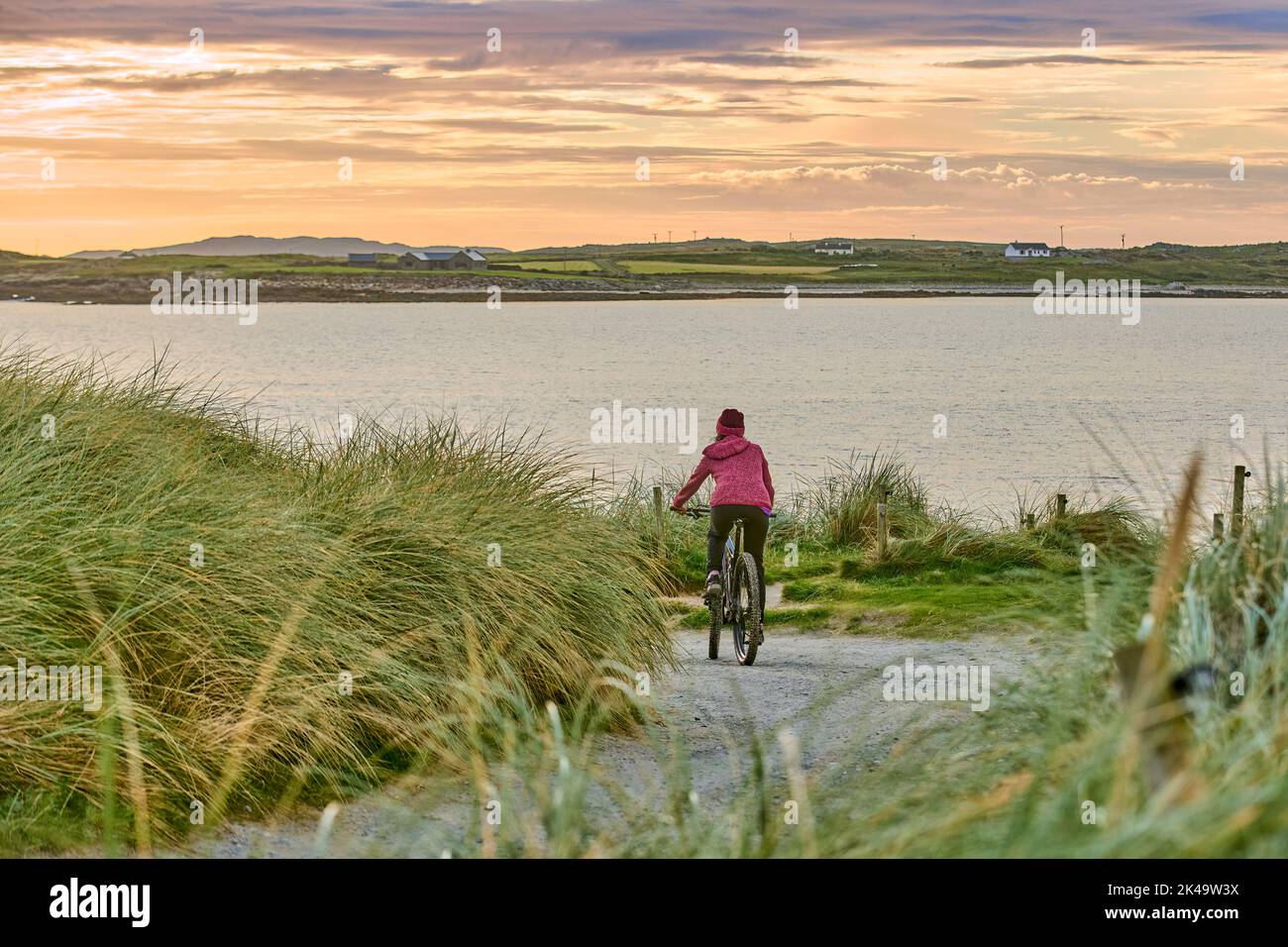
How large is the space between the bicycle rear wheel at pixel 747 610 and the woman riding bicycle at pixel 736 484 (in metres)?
0.10

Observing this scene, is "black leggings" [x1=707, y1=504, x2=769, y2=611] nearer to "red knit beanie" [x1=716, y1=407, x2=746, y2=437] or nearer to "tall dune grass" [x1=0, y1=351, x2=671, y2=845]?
"red knit beanie" [x1=716, y1=407, x2=746, y2=437]

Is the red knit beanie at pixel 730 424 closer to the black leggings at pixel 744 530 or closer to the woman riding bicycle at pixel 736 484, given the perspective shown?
the woman riding bicycle at pixel 736 484

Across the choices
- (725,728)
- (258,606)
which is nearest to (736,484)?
(725,728)

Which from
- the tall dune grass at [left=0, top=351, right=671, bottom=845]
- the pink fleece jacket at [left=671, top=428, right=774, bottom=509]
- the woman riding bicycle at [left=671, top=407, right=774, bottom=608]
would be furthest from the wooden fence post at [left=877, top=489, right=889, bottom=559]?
the tall dune grass at [left=0, top=351, right=671, bottom=845]

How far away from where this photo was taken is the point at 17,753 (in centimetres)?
701

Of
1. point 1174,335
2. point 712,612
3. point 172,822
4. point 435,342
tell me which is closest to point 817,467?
point 712,612

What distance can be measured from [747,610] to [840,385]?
7497cm

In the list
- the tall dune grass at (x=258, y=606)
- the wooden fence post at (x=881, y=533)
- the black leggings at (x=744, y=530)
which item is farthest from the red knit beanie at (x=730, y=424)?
the wooden fence post at (x=881, y=533)

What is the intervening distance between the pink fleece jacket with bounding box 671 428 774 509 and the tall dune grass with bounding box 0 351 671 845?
1.35 meters

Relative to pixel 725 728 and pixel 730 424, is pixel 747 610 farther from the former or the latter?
pixel 725 728

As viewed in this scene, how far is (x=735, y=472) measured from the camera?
512 inches

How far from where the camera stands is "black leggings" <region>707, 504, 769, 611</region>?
42.9ft

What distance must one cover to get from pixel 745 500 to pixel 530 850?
28.3 ft
